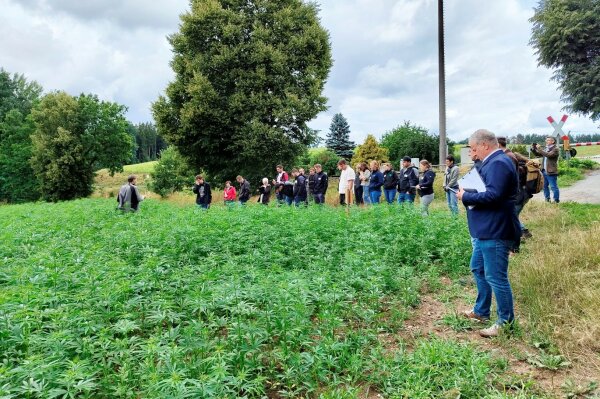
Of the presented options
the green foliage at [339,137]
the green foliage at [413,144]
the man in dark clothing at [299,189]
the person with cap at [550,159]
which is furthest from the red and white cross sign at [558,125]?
the green foliage at [339,137]

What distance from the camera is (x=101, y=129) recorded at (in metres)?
44.6

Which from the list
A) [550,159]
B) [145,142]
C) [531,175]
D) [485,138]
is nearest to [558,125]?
[550,159]

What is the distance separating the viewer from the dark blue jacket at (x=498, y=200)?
418 cm

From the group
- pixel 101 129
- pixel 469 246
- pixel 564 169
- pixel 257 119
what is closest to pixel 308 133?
pixel 257 119

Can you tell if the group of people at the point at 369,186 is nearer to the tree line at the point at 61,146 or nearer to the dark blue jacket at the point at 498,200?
the dark blue jacket at the point at 498,200

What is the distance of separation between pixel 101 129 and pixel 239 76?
87.4 ft

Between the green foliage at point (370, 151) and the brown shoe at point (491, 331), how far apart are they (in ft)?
154

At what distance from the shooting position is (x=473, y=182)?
442 centimetres

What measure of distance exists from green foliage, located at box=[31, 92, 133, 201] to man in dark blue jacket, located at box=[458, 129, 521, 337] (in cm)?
4411

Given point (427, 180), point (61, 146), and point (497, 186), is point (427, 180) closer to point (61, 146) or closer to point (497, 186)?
point (497, 186)

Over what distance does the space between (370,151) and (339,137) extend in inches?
532

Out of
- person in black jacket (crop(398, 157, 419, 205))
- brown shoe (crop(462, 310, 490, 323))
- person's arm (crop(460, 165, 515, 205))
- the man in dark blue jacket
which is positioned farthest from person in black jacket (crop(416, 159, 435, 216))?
person's arm (crop(460, 165, 515, 205))

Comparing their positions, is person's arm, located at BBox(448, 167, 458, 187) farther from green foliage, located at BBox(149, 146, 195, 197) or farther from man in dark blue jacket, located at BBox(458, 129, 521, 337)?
green foliage, located at BBox(149, 146, 195, 197)

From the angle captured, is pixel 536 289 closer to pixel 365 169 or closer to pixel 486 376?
pixel 486 376
